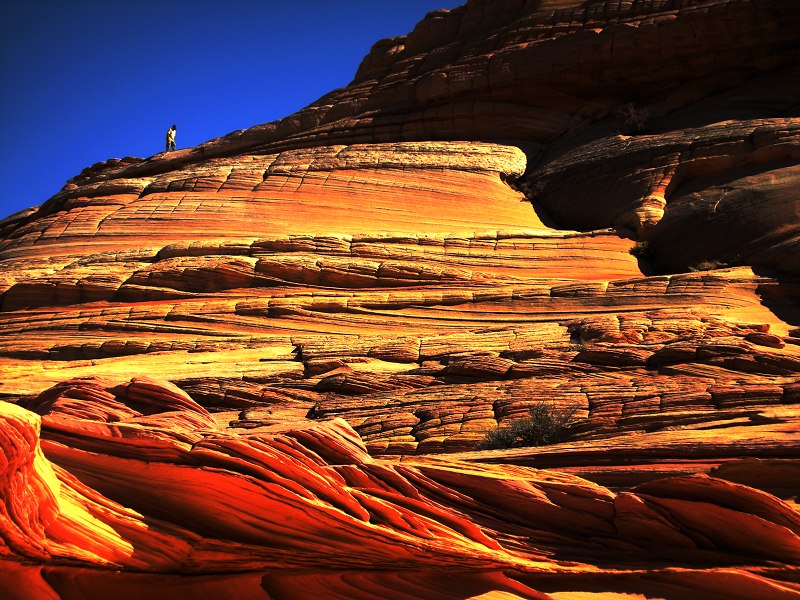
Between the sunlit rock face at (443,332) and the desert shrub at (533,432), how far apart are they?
0.42 metres

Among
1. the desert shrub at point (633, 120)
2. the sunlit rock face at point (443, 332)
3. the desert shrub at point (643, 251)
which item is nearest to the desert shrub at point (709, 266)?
the sunlit rock face at point (443, 332)

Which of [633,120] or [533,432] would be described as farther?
[633,120]

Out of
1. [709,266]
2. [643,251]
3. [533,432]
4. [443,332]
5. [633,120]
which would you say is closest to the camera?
[533,432]

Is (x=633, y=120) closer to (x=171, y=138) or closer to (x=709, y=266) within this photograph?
(x=709, y=266)

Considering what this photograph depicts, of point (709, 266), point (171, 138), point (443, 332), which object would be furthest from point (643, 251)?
point (171, 138)

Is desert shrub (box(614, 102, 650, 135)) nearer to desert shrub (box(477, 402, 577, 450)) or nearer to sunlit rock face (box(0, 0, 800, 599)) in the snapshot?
sunlit rock face (box(0, 0, 800, 599))

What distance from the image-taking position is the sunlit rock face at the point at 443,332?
9.59 metres

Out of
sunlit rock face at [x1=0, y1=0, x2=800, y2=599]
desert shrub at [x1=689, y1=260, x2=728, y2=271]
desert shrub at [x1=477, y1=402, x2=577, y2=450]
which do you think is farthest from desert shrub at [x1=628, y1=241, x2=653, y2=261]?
desert shrub at [x1=477, y1=402, x2=577, y2=450]

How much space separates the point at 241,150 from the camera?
128 ft

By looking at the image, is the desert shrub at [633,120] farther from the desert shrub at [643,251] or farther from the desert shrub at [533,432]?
the desert shrub at [533,432]

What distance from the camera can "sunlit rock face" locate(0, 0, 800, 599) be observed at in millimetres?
9586

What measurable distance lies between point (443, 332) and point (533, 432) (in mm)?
7841

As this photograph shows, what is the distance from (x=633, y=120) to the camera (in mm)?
35500

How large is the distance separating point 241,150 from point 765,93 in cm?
1960
